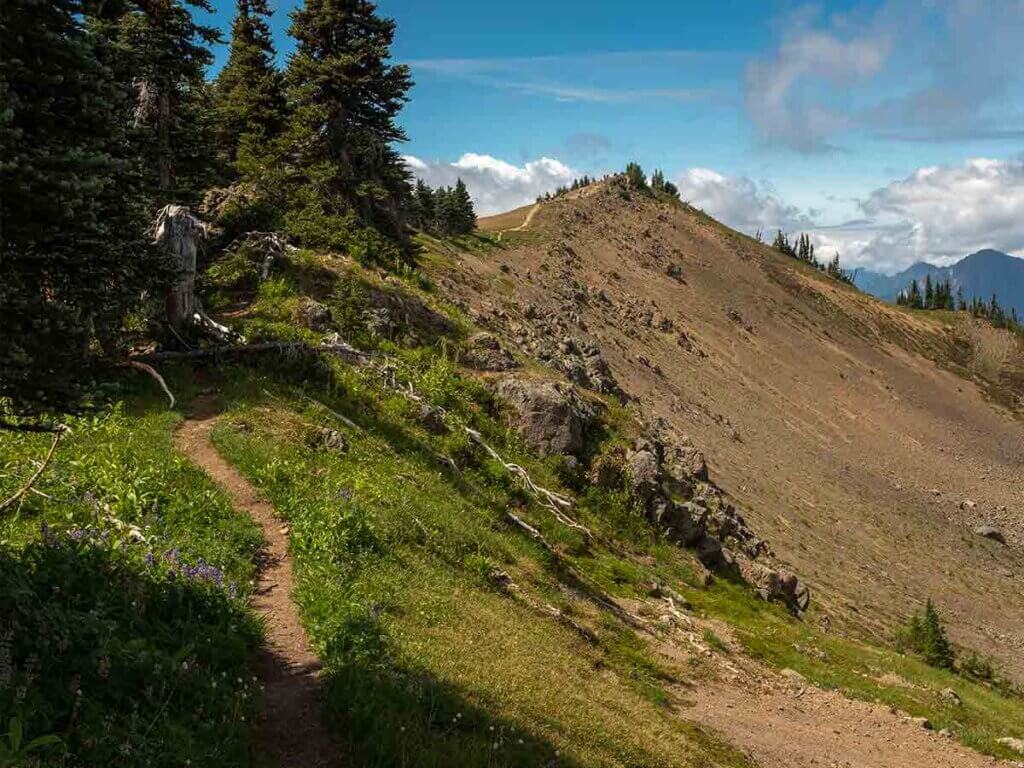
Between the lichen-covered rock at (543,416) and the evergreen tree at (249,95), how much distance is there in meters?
18.6

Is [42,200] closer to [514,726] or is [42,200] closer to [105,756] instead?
[105,756]

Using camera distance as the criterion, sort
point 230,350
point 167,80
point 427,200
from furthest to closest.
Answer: point 427,200, point 167,80, point 230,350

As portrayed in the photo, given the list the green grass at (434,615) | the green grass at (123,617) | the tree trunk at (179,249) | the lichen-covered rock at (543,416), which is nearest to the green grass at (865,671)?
the green grass at (434,615)

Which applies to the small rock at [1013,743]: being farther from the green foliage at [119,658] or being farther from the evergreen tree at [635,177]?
the evergreen tree at [635,177]

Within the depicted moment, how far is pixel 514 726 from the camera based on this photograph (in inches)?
322

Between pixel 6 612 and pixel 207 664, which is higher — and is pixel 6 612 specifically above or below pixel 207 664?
above

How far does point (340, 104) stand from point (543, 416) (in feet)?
59.5

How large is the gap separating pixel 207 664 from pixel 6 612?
2.04m

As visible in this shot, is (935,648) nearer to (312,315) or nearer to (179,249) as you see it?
(312,315)

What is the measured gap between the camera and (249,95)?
3534cm

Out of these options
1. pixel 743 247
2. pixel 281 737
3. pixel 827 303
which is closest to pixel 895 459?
pixel 827 303

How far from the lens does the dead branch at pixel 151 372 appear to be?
51.1 feet

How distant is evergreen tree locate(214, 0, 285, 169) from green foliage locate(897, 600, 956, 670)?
117 ft

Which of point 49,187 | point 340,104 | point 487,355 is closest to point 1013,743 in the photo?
point 487,355
